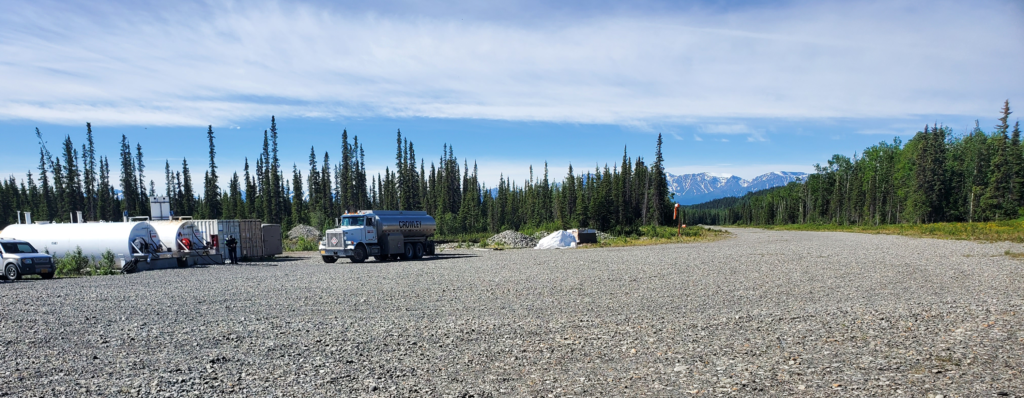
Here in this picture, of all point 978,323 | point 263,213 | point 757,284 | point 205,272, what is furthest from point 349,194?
point 978,323

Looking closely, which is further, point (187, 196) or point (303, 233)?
point (187, 196)

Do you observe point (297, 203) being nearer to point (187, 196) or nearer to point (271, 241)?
point (187, 196)

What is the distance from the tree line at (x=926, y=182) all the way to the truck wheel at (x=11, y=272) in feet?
280

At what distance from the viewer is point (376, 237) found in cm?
2908

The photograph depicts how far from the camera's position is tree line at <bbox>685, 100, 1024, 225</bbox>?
210 feet

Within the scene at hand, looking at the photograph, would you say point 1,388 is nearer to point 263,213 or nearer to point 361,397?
point 361,397

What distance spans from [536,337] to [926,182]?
8296 centimetres

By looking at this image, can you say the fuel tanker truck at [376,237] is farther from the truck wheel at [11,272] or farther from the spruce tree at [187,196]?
the spruce tree at [187,196]

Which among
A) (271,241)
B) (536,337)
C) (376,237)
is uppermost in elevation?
(376,237)

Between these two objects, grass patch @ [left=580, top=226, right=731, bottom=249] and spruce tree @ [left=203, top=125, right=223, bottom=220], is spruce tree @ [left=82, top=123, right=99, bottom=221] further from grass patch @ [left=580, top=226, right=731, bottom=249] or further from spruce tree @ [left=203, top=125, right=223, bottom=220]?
grass patch @ [left=580, top=226, right=731, bottom=249]

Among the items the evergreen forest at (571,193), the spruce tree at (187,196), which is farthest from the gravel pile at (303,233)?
the spruce tree at (187,196)

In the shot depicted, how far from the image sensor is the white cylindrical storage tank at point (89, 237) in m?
24.4

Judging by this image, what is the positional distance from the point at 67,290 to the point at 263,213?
76857 millimetres

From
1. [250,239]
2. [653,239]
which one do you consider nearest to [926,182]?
[653,239]
